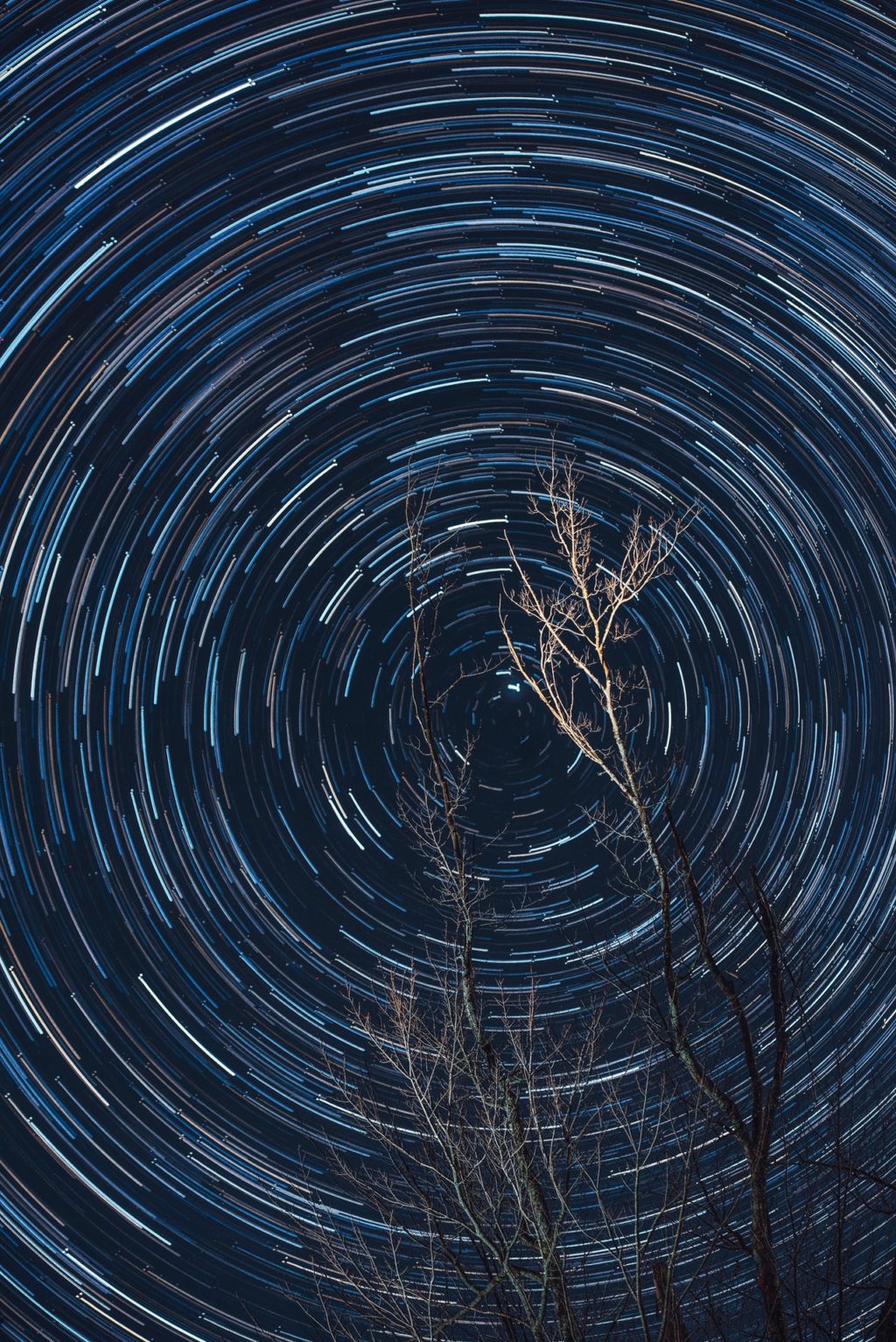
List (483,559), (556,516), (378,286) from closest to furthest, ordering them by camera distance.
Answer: (556,516) → (378,286) → (483,559)

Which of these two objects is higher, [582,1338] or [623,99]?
[623,99]

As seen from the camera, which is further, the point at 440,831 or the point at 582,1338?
the point at 440,831

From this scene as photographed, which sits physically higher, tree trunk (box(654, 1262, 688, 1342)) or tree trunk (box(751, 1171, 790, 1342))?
tree trunk (box(751, 1171, 790, 1342))

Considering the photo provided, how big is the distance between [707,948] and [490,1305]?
10.6 ft

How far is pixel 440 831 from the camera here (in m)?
8.44

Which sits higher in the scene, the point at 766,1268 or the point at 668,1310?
the point at 766,1268

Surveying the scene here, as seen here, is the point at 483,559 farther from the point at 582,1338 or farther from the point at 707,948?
the point at 582,1338

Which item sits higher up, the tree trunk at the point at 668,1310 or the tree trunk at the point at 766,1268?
the tree trunk at the point at 766,1268

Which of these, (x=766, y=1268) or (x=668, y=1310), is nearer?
(x=668, y=1310)

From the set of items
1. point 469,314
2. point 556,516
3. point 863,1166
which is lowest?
point 863,1166

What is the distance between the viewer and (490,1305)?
7.90m

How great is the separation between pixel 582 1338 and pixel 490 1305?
36.1 inches

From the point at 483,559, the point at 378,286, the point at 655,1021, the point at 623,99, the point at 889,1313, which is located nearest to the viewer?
the point at 889,1313

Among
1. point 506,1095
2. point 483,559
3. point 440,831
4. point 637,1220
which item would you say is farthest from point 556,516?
point 483,559
